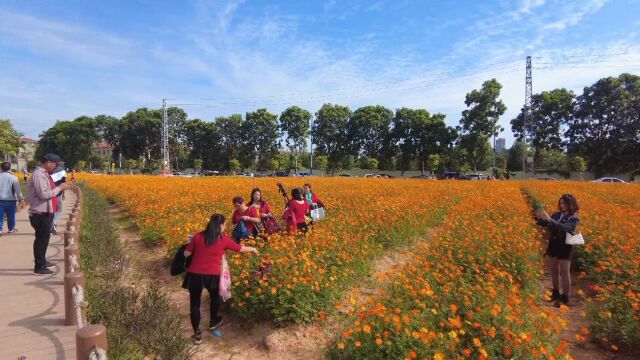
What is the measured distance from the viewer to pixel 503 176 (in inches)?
1940

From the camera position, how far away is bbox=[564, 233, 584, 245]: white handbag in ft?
18.2

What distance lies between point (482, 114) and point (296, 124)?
103 ft

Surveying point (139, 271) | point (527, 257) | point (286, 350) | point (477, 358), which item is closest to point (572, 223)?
point (527, 257)

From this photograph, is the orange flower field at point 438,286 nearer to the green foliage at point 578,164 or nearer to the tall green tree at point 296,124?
the green foliage at point 578,164

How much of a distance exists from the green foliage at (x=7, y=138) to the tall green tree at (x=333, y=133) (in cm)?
4316

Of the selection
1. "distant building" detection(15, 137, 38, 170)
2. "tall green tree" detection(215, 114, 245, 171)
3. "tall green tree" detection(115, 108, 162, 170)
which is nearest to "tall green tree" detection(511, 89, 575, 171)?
"tall green tree" detection(215, 114, 245, 171)

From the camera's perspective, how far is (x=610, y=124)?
145ft

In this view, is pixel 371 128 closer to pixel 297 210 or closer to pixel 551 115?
pixel 551 115

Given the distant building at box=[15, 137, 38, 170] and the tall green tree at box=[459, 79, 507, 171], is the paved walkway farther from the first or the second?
the distant building at box=[15, 137, 38, 170]

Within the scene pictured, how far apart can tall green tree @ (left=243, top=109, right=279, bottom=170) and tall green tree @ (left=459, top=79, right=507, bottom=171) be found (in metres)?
32.7

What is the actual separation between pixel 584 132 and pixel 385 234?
49.0 m

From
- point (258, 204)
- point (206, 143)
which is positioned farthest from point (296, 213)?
point (206, 143)

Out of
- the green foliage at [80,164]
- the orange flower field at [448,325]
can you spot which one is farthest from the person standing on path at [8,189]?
the green foliage at [80,164]

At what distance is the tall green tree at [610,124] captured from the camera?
42.7 m
